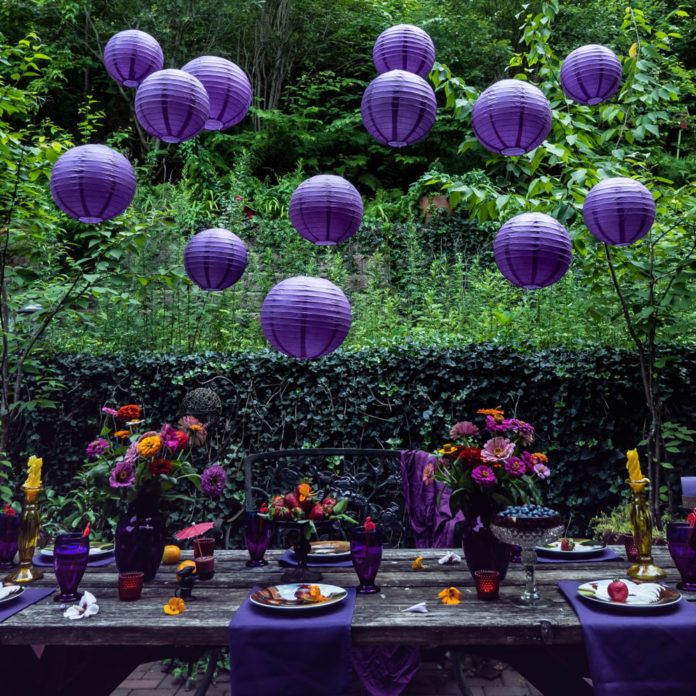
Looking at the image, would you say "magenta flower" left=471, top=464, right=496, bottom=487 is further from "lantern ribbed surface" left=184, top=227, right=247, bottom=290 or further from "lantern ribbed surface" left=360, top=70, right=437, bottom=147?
"lantern ribbed surface" left=184, top=227, right=247, bottom=290

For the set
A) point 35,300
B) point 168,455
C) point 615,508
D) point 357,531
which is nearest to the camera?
point 357,531

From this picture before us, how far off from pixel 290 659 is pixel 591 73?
107 inches

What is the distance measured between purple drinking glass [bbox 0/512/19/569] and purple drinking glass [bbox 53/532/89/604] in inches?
15.6

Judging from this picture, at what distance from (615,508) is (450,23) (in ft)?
26.2

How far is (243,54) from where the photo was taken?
9469mm

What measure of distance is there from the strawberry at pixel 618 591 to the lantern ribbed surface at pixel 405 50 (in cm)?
224

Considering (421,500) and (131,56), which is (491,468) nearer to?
(421,500)

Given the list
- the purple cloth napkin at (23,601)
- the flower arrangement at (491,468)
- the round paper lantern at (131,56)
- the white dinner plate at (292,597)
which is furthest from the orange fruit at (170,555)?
the round paper lantern at (131,56)

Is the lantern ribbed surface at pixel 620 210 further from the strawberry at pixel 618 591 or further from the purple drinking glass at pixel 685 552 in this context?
the strawberry at pixel 618 591

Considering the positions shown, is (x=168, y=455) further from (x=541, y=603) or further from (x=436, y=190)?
(x=436, y=190)

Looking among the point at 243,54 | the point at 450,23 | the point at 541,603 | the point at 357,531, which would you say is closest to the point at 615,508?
the point at 541,603

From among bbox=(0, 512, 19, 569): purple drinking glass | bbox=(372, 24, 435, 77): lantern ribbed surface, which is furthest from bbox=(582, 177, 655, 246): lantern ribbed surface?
bbox=(0, 512, 19, 569): purple drinking glass

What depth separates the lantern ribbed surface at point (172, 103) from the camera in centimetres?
229

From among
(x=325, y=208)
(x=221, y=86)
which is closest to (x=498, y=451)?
(x=325, y=208)
